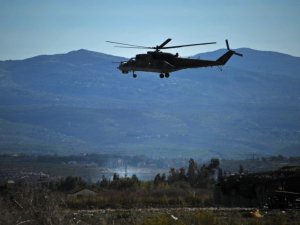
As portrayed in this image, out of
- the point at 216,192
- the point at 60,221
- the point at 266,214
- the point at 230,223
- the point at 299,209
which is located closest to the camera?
the point at 60,221

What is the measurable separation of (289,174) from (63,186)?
63975mm

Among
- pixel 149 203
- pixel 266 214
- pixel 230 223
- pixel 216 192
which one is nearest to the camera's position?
pixel 230 223

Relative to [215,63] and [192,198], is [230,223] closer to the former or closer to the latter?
[215,63]

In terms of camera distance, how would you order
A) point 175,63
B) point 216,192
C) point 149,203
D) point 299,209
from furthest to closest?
1. point 149,203
2. point 216,192
3. point 175,63
4. point 299,209

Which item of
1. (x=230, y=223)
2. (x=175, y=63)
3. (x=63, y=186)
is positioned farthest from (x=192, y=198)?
(x=63, y=186)

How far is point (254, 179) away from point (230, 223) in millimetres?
24442

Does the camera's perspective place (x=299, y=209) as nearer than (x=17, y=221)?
No

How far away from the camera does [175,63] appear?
6412 centimetres

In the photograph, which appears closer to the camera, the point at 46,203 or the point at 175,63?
the point at 46,203

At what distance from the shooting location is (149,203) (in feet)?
252

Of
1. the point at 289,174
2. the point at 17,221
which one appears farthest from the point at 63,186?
the point at 17,221

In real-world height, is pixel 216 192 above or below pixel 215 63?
below

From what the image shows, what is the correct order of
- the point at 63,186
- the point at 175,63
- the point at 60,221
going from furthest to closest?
the point at 63,186 < the point at 175,63 < the point at 60,221

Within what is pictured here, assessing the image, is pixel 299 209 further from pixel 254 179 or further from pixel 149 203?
pixel 149 203
